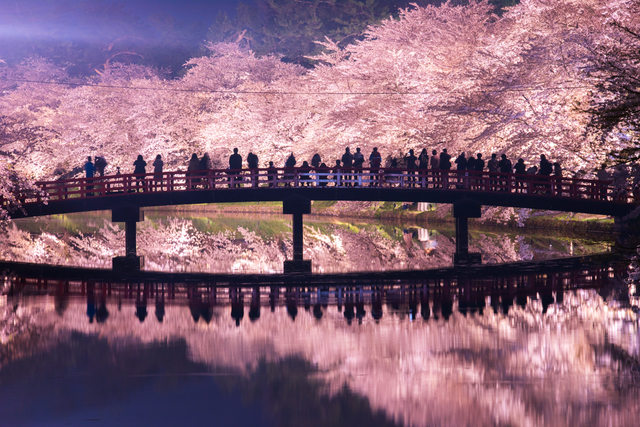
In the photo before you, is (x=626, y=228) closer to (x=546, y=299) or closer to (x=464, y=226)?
(x=464, y=226)

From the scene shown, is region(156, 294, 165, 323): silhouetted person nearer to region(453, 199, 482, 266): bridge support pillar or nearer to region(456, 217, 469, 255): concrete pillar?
region(453, 199, 482, 266): bridge support pillar

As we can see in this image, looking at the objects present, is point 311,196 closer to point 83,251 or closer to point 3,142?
point 83,251

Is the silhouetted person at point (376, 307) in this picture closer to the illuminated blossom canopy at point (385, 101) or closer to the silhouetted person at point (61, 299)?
the illuminated blossom canopy at point (385, 101)

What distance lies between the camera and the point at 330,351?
13531mm

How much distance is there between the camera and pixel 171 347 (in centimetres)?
1402

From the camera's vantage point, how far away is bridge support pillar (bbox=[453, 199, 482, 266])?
87.6 ft

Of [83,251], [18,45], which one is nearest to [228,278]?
[83,251]

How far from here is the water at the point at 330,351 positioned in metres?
10.4

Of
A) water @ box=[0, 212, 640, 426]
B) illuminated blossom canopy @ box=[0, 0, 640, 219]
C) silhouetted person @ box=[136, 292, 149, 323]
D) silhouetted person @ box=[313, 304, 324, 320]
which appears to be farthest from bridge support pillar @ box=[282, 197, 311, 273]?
illuminated blossom canopy @ box=[0, 0, 640, 219]

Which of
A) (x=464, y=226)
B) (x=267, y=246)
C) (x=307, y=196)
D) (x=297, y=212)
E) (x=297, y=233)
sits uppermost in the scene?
(x=307, y=196)

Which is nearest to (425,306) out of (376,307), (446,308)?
(446,308)

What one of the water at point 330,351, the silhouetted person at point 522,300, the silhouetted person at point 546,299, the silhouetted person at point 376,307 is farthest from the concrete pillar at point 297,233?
the silhouetted person at point 546,299

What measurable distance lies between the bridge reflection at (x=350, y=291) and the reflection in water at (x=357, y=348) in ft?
0.32

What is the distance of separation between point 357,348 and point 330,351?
533 millimetres
